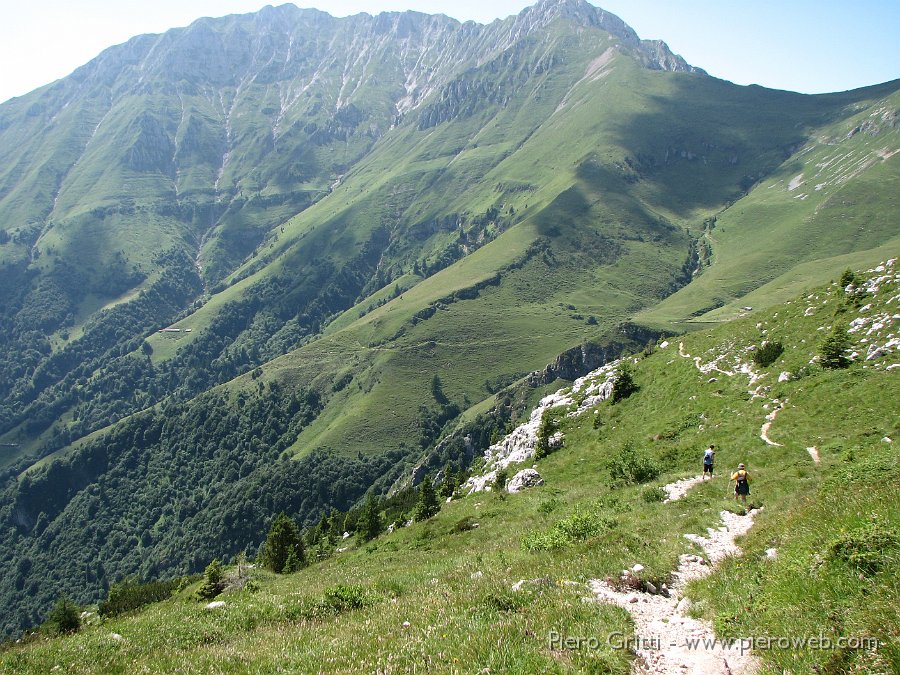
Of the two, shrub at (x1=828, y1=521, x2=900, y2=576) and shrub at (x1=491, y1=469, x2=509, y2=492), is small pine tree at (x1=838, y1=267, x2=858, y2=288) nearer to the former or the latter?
shrub at (x1=491, y1=469, x2=509, y2=492)

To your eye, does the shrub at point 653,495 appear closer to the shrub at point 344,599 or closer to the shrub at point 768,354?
the shrub at point 344,599

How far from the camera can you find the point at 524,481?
154 feet

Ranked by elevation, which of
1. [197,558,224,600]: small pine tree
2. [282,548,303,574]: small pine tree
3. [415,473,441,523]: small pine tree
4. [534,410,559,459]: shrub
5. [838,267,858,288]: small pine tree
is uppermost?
[838,267,858,288]: small pine tree

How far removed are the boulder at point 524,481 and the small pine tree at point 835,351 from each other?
82.0ft

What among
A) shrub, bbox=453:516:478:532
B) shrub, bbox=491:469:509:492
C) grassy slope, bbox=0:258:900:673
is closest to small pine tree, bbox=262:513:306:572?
shrub, bbox=491:469:509:492

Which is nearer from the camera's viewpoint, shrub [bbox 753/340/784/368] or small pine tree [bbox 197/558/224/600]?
small pine tree [bbox 197/558/224/600]

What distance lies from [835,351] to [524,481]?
27.2m

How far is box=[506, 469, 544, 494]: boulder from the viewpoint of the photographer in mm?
46344

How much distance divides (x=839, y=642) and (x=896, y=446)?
23.9 meters

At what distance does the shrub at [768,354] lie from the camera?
45.8 m

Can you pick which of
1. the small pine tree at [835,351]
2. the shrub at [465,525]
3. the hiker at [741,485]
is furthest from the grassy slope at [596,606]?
the small pine tree at [835,351]

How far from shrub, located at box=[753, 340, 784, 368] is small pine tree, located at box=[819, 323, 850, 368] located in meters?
4.67

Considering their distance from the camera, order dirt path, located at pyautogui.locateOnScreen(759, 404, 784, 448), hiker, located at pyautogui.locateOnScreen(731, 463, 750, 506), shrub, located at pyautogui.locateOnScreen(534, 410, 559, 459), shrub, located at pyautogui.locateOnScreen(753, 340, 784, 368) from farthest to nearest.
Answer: shrub, located at pyautogui.locateOnScreen(534, 410, 559, 459), shrub, located at pyautogui.locateOnScreen(753, 340, 784, 368), dirt path, located at pyautogui.locateOnScreen(759, 404, 784, 448), hiker, located at pyautogui.locateOnScreen(731, 463, 750, 506)

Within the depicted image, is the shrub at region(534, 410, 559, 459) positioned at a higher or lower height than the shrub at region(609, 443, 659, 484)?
lower
